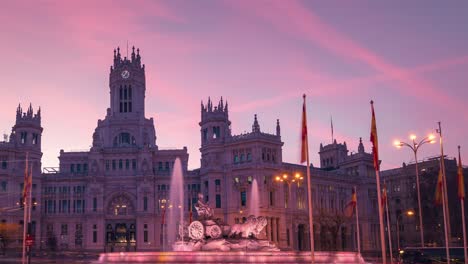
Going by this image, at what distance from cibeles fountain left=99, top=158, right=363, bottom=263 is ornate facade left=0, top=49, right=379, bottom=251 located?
186 ft

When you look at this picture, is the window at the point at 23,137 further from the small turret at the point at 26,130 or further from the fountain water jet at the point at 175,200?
the fountain water jet at the point at 175,200

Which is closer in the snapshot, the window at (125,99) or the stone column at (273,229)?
the stone column at (273,229)

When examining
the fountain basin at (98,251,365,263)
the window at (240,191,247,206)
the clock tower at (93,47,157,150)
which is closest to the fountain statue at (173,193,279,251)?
the fountain basin at (98,251,365,263)

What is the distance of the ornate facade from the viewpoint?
12188 cm

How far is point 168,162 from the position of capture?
458ft

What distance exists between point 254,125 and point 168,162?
25829 mm

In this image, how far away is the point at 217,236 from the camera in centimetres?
5938

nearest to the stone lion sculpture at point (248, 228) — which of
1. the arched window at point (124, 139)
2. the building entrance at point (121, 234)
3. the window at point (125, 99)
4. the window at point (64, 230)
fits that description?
the building entrance at point (121, 234)

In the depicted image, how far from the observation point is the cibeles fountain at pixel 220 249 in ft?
164

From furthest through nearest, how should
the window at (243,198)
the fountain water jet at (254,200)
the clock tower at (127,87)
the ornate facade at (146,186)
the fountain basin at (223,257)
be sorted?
1. the clock tower at (127,87)
2. the ornate facade at (146,186)
3. the window at (243,198)
4. the fountain water jet at (254,200)
5. the fountain basin at (223,257)

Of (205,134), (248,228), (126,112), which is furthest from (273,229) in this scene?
(248,228)

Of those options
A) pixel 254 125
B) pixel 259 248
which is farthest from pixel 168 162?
pixel 259 248

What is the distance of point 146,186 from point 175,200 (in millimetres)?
7226

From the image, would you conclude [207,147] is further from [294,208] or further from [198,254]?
[198,254]
